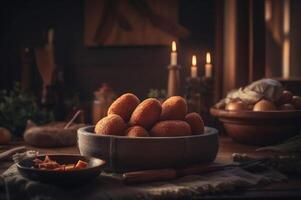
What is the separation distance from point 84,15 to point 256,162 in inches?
123

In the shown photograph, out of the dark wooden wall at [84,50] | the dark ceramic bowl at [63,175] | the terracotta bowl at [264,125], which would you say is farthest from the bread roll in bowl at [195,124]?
the dark wooden wall at [84,50]

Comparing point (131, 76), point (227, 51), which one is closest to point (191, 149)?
point (227, 51)

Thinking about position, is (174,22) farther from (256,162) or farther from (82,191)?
(82,191)

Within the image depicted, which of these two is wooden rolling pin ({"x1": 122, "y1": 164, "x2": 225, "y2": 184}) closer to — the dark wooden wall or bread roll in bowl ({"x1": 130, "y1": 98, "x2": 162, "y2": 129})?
bread roll in bowl ({"x1": 130, "y1": 98, "x2": 162, "y2": 129})

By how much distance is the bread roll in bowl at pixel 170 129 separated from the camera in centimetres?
110

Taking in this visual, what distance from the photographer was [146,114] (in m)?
1.13

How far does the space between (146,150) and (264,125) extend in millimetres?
668

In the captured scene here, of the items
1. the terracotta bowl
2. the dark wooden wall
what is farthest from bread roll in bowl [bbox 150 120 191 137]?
the dark wooden wall

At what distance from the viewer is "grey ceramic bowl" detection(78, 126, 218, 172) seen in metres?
1.06

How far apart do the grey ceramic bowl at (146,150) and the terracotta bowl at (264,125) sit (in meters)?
0.51

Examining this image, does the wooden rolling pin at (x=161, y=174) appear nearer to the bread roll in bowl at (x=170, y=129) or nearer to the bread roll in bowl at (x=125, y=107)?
the bread roll in bowl at (x=170, y=129)

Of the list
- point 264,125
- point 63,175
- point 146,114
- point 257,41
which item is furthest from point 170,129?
point 257,41

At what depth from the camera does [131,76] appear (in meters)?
4.07

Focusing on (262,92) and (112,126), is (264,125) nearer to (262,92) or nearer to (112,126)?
(262,92)
